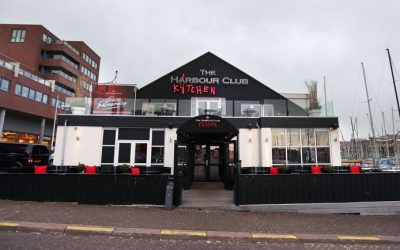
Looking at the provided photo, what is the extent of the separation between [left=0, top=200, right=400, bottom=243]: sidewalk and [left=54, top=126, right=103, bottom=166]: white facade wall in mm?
5382

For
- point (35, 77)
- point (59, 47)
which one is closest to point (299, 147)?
point (35, 77)

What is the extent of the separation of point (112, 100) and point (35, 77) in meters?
31.1

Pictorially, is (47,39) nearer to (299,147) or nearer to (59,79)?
(59,79)

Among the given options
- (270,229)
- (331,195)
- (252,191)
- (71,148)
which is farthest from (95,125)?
(331,195)

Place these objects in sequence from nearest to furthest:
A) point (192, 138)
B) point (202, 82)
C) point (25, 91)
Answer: point (192, 138), point (202, 82), point (25, 91)

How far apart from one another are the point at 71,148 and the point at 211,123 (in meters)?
8.77

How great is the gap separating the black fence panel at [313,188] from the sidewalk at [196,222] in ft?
2.04

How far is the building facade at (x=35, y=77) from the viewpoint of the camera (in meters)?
33.4

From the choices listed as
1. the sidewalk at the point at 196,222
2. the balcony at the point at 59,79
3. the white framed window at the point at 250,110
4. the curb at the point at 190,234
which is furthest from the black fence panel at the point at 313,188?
the balcony at the point at 59,79

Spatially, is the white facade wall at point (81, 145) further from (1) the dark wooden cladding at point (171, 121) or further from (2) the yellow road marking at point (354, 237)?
(2) the yellow road marking at point (354, 237)

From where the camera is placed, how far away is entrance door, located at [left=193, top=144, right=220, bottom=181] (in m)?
13.8

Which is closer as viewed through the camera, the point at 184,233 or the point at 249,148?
the point at 184,233

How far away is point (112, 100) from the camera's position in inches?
587

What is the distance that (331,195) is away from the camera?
366 inches
